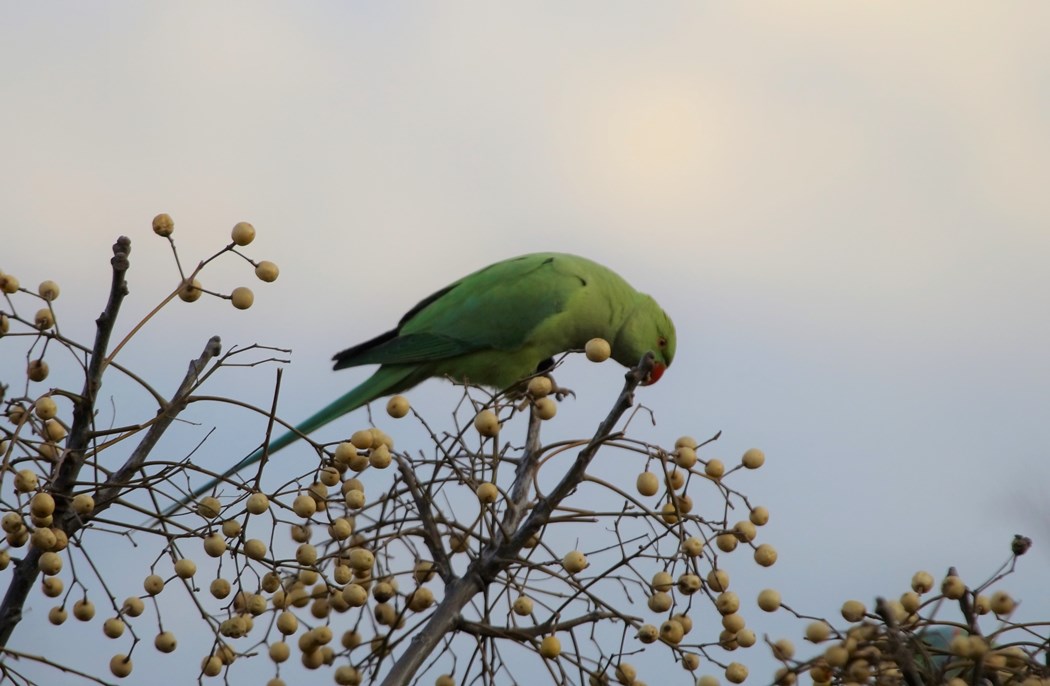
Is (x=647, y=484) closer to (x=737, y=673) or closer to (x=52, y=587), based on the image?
(x=737, y=673)

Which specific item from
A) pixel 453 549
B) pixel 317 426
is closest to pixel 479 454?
pixel 453 549

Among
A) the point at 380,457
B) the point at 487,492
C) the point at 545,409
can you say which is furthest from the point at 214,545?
the point at 545,409

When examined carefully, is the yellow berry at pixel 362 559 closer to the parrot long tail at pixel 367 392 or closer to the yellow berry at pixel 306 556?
the yellow berry at pixel 306 556

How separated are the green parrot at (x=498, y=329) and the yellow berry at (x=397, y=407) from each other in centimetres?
184

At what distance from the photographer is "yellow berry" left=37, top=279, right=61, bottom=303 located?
2.32 meters

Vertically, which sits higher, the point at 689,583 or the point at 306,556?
the point at 689,583

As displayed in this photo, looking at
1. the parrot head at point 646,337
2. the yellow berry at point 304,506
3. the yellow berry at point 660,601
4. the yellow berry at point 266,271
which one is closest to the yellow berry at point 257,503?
the yellow berry at point 304,506

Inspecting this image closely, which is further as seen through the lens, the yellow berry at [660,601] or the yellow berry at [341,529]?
the yellow berry at [660,601]

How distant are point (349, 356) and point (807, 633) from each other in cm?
294

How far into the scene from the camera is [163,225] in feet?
7.41

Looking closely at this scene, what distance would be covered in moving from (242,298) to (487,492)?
618 millimetres

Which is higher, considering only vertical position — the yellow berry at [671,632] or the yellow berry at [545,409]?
the yellow berry at [545,409]

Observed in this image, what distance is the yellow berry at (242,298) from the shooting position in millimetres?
2334

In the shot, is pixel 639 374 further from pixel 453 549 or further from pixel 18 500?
pixel 18 500
